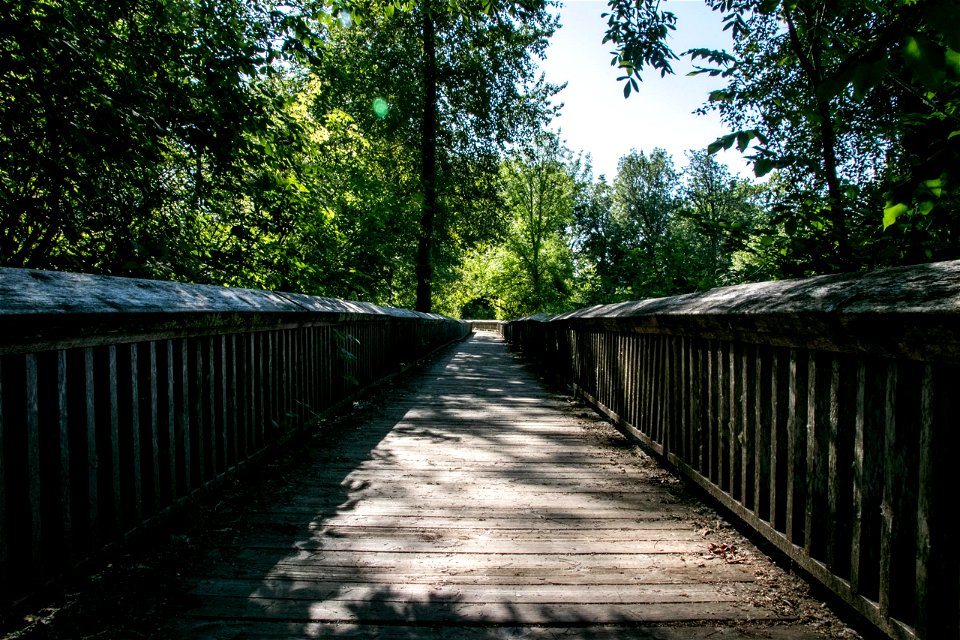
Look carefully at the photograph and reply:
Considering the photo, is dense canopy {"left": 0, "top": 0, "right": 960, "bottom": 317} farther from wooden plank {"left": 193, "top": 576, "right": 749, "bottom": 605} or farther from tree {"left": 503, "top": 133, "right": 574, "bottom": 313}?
tree {"left": 503, "top": 133, "right": 574, "bottom": 313}

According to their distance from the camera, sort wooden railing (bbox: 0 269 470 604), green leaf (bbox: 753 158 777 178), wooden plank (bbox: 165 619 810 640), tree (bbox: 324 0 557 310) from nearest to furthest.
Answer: wooden railing (bbox: 0 269 470 604), wooden plank (bbox: 165 619 810 640), green leaf (bbox: 753 158 777 178), tree (bbox: 324 0 557 310)

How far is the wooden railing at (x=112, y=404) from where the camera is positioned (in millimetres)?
1774

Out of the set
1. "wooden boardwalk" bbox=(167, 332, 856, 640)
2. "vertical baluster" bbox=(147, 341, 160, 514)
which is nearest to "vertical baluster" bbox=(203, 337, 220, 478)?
"wooden boardwalk" bbox=(167, 332, 856, 640)

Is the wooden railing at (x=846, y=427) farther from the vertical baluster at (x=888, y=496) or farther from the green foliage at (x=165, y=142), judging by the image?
the green foliage at (x=165, y=142)

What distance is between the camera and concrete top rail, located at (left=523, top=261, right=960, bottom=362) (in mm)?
1447

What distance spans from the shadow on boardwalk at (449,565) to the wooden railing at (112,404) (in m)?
0.27

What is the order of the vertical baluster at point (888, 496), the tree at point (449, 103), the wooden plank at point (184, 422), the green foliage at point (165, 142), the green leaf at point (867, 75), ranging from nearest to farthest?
the green leaf at point (867, 75), the vertical baluster at point (888, 496), the wooden plank at point (184, 422), the green foliage at point (165, 142), the tree at point (449, 103)

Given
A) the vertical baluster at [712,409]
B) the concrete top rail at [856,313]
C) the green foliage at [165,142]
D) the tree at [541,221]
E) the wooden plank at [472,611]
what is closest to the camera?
the concrete top rail at [856,313]

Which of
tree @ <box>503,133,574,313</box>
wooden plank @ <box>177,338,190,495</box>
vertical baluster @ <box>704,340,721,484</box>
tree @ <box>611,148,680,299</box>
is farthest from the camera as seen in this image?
tree @ <box>611,148,680,299</box>

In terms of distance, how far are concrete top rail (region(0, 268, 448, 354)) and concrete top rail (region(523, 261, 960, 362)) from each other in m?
2.78

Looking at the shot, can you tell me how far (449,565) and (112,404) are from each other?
174cm

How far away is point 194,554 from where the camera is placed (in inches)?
99.3

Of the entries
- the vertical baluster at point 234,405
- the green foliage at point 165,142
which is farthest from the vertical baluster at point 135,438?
the green foliage at point 165,142

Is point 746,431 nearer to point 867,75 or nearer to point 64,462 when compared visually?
point 867,75
